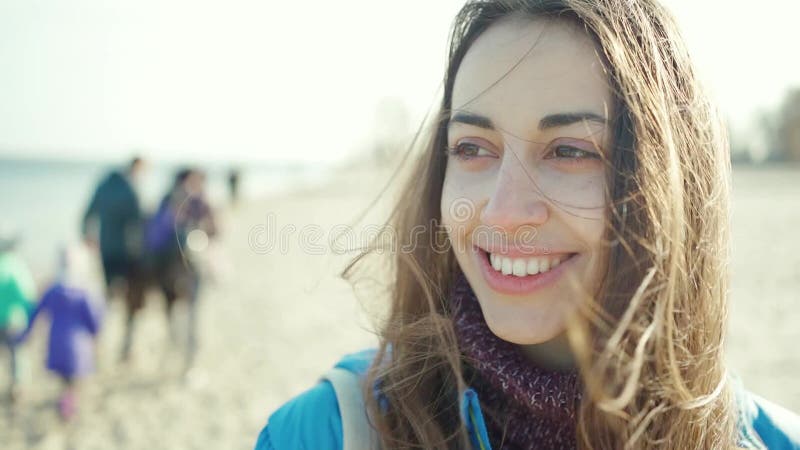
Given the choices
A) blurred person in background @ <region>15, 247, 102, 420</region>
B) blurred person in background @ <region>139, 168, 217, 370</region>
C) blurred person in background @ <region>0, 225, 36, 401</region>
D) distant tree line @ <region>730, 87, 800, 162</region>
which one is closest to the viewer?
blurred person in background @ <region>15, 247, 102, 420</region>

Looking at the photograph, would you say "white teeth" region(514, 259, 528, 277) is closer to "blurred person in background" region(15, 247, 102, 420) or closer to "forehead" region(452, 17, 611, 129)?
"forehead" region(452, 17, 611, 129)

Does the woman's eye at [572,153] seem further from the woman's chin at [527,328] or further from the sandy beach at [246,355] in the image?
the sandy beach at [246,355]

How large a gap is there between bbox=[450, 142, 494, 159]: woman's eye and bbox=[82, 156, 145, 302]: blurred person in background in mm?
4874

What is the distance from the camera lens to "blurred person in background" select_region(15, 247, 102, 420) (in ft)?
14.5

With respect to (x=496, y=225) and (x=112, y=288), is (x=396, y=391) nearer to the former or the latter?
(x=496, y=225)

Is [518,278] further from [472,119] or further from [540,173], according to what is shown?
[472,119]

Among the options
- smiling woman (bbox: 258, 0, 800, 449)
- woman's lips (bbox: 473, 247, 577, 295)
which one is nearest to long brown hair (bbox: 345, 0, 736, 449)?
smiling woman (bbox: 258, 0, 800, 449)

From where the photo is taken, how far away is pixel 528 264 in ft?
4.51

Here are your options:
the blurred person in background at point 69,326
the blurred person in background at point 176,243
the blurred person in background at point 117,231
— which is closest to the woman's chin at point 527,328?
the blurred person in background at point 69,326

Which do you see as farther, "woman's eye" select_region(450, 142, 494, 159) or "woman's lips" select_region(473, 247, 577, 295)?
"woman's eye" select_region(450, 142, 494, 159)

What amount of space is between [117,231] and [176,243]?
0.72m

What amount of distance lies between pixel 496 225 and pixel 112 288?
5491 millimetres

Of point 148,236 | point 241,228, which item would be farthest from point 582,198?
point 241,228

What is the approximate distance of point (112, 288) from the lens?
5.80 metres
